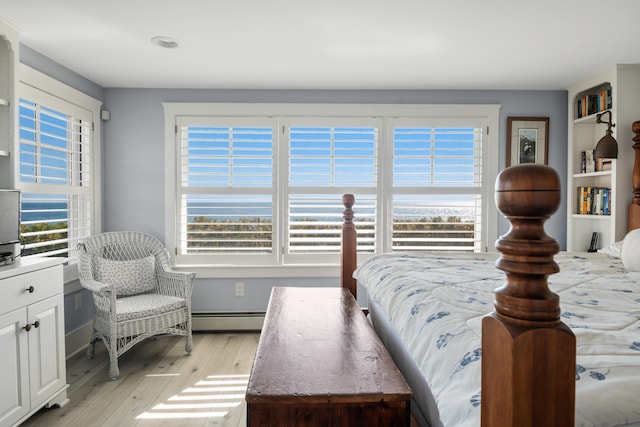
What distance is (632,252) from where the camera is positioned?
193 cm

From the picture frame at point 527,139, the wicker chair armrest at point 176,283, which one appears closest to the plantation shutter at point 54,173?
the wicker chair armrest at point 176,283

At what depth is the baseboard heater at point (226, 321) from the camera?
12.5 ft

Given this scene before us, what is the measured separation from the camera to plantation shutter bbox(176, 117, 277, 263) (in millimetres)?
3777

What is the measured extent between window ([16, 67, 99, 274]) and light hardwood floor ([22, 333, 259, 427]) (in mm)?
993

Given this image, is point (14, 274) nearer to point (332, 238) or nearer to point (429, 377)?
point (429, 377)

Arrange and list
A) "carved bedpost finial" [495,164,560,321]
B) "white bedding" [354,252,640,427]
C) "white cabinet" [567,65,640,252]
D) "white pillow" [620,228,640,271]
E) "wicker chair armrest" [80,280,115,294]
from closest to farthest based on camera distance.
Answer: "carved bedpost finial" [495,164,560,321]
"white bedding" [354,252,640,427]
"white pillow" [620,228,640,271]
"wicker chair armrest" [80,280,115,294]
"white cabinet" [567,65,640,252]

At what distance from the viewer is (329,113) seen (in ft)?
12.4

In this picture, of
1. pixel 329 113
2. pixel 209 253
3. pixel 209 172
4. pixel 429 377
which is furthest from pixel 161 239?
pixel 429 377

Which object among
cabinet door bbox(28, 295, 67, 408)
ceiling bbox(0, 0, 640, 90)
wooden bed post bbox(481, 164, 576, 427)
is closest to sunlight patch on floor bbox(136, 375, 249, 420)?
cabinet door bbox(28, 295, 67, 408)

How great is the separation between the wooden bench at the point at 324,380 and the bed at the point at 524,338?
13 cm

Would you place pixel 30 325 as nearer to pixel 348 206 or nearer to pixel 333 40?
pixel 348 206

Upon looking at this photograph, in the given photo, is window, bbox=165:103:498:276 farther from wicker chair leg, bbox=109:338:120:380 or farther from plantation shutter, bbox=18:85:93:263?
wicker chair leg, bbox=109:338:120:380

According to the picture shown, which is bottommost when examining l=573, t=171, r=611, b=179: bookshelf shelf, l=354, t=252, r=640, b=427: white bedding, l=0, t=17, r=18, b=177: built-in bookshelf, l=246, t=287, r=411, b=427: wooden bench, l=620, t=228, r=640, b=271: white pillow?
l=246, t=287, r=411, b=427: wooden bench

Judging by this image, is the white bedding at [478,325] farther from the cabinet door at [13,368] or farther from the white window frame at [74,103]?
the white window frame at [74,103]
